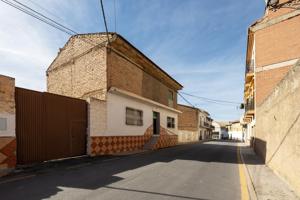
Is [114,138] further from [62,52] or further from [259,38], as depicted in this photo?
[259,38]

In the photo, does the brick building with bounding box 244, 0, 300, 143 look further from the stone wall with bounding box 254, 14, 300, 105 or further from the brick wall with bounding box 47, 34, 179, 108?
the brick wall with bounding box 47, 34, 179, 108

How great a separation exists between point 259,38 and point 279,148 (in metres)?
14.1

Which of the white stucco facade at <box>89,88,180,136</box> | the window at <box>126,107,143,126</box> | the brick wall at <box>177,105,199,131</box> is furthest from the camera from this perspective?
the brick wall at <box>177,105,199,131</box>

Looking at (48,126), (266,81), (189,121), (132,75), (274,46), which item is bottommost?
(189,121)

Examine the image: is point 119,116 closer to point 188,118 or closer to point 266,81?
point 266,81

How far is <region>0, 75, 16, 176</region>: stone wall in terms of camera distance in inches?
295

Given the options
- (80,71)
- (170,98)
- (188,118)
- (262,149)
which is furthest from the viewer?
(188,118)

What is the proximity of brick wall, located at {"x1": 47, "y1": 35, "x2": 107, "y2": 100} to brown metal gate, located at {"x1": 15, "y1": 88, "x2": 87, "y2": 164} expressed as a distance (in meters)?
2.75

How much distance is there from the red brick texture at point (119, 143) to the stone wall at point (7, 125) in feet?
16.0

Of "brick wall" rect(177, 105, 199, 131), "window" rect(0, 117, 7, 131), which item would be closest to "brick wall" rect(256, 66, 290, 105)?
"window" rect(0, 117, 7, 131)

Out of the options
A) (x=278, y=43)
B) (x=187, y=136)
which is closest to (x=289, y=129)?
(x=278, y=43)

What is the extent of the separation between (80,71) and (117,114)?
13.0ft

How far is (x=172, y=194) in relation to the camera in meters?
5.38

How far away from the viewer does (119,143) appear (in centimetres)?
1490
